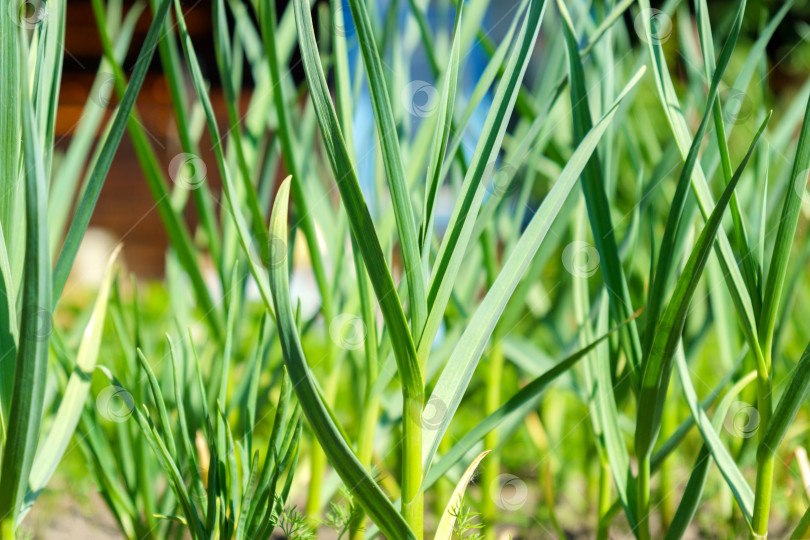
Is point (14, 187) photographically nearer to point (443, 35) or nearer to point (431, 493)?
point (443, 35)

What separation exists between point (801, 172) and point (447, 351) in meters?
0.31

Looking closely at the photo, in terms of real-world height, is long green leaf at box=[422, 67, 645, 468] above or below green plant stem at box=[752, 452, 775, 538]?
above

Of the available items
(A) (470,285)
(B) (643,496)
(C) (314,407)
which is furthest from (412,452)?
(A) (470,285)

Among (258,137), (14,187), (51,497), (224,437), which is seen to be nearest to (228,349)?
(224,437)

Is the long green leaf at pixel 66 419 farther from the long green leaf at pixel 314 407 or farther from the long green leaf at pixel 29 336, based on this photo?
the long green leaf at pixel 314 407

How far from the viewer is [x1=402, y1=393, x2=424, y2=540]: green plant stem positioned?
392 mm

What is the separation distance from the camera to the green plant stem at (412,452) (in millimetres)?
392

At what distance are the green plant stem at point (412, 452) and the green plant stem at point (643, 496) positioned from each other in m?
0.17

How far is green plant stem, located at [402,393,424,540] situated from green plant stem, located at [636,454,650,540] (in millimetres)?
169

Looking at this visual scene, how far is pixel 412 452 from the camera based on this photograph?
39 centimetres

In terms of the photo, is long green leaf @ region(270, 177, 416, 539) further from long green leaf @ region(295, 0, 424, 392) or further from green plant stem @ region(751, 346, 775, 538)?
green plant stem @ region(751, 346, 775, 538)

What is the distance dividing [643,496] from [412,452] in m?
0.19

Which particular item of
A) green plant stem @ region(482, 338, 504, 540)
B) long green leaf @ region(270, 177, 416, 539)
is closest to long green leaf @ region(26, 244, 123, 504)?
long green leaf @ region(270, 177, 416, 539)

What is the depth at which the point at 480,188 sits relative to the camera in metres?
0.42
